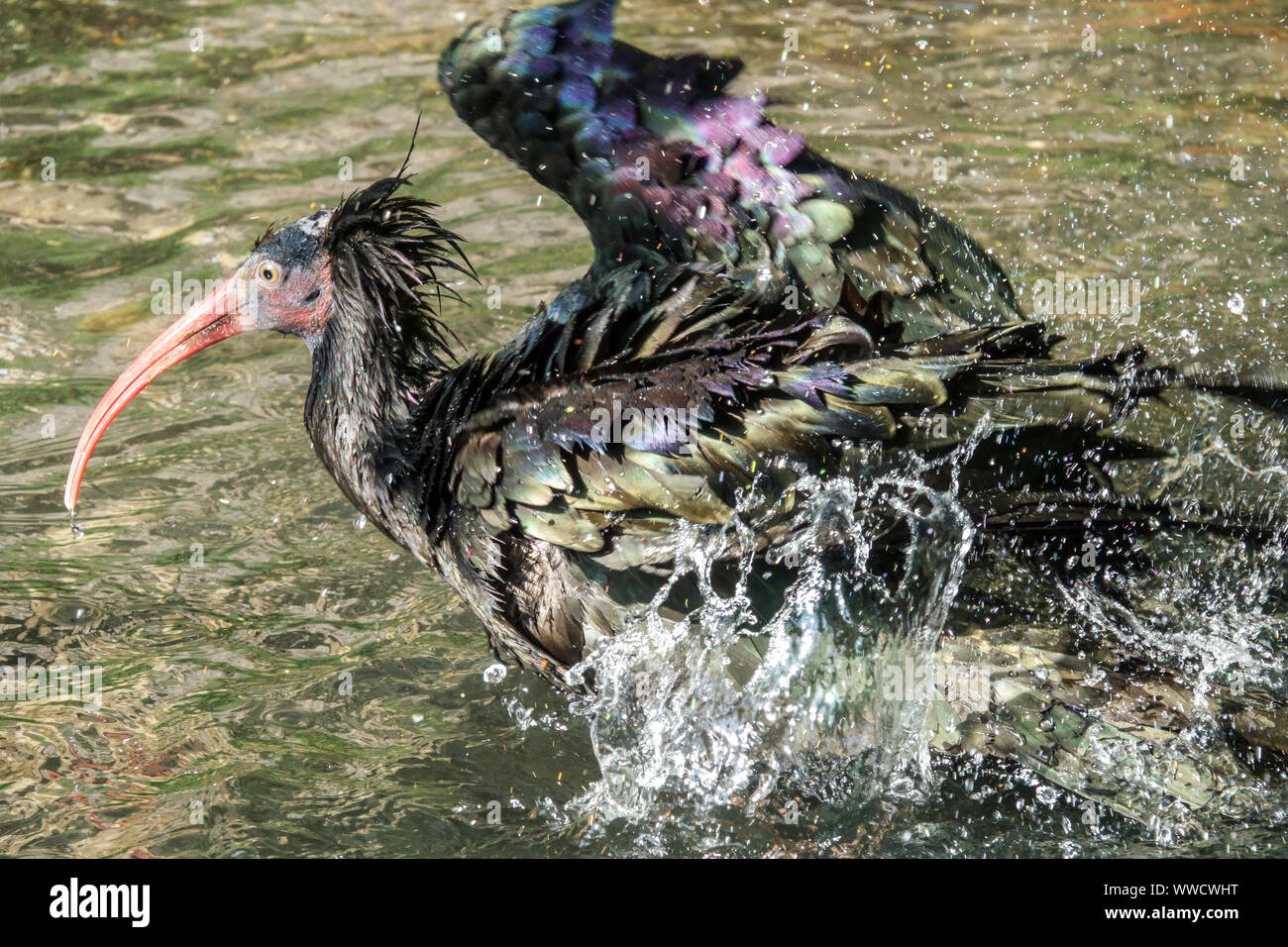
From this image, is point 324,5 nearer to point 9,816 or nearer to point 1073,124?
point 1073,124

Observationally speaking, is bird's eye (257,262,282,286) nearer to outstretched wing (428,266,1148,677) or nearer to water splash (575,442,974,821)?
outstretched wing (428,266,1148,677)

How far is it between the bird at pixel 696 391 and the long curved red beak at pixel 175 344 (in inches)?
0.5

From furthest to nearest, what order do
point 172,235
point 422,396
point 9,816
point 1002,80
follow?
point 1002,80 < point 172,235 < point 422,396 < point 9,816

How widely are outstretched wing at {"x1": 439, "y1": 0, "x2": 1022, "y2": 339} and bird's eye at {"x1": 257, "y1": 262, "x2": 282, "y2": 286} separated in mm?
936

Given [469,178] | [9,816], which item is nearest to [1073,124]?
[469,178]

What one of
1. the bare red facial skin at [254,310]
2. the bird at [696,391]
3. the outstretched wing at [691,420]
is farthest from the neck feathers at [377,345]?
the outstretched wing at [691,420]

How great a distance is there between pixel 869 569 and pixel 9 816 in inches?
100

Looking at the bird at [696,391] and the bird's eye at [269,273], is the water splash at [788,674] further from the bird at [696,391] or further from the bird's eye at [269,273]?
the bird's eye at [269,273]

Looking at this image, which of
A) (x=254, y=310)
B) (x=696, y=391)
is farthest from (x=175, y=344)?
(x=696, y=391)

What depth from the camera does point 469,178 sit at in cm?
831

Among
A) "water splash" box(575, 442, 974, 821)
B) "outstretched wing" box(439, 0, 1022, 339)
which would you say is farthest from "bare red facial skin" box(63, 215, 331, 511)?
"water splash" box(575, 442, 974, 821)

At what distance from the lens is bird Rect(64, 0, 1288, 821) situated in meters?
3.96

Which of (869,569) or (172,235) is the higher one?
(869,569)

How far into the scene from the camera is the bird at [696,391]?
396cm
